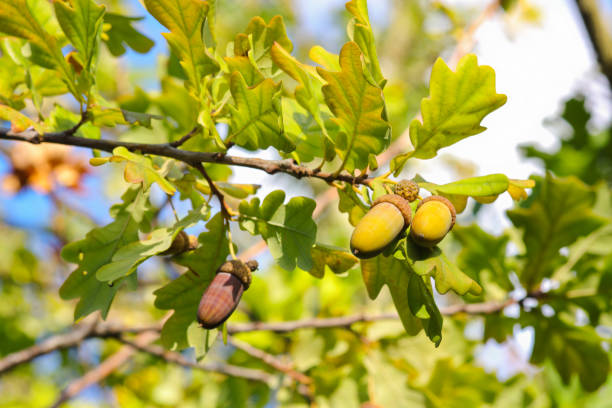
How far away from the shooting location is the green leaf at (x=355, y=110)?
85 centimetres

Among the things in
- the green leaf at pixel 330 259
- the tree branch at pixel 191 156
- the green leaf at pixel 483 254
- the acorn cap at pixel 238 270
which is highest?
the tree branch at pixel 191 156

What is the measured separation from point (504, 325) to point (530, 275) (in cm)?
16

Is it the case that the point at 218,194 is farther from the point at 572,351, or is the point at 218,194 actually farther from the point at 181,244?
the point at 572,351

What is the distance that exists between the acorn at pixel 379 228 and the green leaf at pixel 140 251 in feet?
0.95

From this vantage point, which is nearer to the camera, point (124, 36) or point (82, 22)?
point (82, 22)

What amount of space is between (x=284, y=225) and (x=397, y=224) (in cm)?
25

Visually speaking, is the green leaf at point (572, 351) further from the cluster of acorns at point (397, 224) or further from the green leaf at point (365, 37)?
the green leaf at point (365, 37)

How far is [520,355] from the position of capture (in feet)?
10.4

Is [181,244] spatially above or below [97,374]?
above

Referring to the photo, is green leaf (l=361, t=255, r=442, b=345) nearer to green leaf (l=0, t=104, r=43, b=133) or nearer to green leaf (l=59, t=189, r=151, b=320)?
green leaf (l=59, t=189, r=151, b=320)

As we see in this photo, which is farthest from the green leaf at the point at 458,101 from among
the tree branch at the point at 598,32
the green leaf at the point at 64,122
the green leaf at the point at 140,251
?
the tree branch at the point at 598,32

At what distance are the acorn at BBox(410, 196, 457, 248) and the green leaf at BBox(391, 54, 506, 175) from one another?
14 centimetres

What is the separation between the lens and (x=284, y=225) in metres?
0.99

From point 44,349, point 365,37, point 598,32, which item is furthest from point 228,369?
point 598,32
